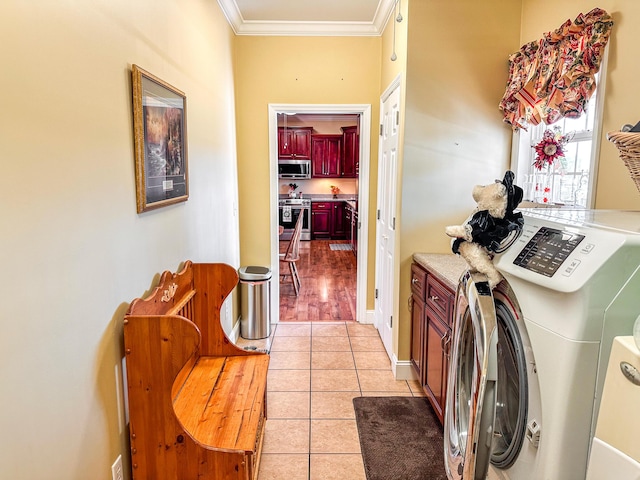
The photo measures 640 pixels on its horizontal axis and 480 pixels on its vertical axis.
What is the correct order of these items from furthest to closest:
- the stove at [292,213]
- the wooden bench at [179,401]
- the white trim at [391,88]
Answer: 1. the stove at [292,213]
2. the white trim at [391,88]
3. the wooden bench at [179,401]

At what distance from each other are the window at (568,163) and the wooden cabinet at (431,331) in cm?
83

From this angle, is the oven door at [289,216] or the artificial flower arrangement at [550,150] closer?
the artificial flower arrangement at [550,150]

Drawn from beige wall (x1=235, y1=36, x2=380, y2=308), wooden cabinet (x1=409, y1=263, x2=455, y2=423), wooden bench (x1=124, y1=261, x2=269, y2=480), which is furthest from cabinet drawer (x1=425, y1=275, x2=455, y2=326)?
beige wall (x1=235, y1=36, x2=380, y2=308)

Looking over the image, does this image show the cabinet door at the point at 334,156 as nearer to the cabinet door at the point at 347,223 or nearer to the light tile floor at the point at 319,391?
the cabinet door at the point at 347,223

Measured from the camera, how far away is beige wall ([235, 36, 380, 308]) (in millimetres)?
3803

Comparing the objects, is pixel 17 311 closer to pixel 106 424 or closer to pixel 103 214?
pixel 103 214

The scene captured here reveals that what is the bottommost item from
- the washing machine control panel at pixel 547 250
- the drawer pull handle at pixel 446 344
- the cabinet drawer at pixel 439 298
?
the drawer pull handle at pixel 446 344

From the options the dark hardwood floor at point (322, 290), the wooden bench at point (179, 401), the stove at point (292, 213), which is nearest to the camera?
the wooden bench at point (179, 401)

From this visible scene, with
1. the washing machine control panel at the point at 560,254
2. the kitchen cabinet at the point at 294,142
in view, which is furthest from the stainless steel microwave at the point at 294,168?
the washing machine control panel at the point at 560,254

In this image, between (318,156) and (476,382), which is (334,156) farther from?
(476,382)

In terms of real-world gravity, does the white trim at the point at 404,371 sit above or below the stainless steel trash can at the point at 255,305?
below

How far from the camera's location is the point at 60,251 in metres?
1.15

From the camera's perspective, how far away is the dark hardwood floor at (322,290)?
4.51m

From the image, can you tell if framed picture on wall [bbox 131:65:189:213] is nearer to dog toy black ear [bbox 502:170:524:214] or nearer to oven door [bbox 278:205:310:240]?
dog toy black ear [bbox 502:170:524:214]
